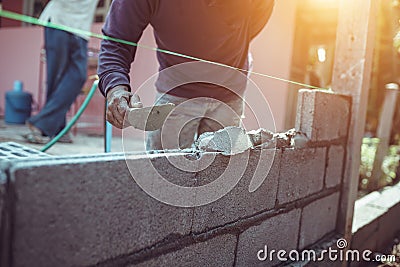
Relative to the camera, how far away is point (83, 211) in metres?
0.88

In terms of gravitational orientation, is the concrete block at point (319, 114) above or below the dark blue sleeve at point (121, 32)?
below

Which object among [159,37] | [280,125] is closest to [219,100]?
[159,37]

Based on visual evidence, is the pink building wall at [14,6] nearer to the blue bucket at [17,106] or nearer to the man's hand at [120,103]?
the blue bucket at [17,106]

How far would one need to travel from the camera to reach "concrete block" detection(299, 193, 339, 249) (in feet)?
6.27

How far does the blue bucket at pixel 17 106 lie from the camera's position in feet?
18.1

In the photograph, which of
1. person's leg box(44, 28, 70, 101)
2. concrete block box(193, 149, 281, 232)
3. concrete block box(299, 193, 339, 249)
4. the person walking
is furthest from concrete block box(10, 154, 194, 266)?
person's leg box(44, 28, 70, 101)

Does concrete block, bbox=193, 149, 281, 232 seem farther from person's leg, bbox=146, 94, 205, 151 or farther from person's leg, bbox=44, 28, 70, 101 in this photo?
person's leg, bbox=44, 28, 70, 101

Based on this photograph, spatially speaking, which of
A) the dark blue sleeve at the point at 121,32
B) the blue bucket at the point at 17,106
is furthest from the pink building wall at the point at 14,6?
the dark blue sleeve at the point at 121,32

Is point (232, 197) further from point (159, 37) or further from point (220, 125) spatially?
point (159, 37)

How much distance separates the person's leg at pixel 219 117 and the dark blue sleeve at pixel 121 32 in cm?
56

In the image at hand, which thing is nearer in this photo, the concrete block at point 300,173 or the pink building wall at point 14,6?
the concrete block at point 300,173

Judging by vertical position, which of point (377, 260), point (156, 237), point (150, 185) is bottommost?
point (377, 260)

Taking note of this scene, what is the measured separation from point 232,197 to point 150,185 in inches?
16.3

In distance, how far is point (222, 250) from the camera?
1350mm
